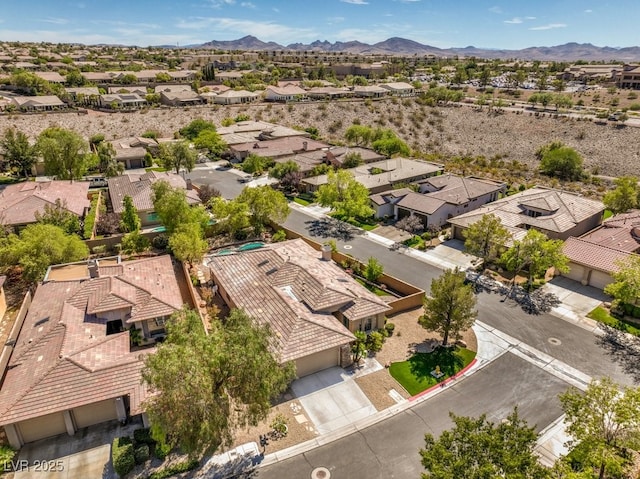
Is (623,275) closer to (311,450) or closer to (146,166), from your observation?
(311,450)

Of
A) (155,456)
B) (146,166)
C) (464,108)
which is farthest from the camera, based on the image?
(464,108)

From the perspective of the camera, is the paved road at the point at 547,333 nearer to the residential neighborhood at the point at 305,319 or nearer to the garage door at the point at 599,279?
the residential neighborhood at the point at 305,319

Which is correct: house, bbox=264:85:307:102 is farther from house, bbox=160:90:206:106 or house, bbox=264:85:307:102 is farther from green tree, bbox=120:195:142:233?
green tree, bbox=120:195:142:233

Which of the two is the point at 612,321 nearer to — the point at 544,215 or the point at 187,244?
the point at 544,215

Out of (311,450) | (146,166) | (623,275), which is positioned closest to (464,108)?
(146,166)

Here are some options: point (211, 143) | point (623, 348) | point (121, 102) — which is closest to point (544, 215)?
point (623, 348)

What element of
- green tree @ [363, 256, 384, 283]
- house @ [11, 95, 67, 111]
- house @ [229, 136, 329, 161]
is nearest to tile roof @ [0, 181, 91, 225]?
house @ [229, 136, 329, 161]
